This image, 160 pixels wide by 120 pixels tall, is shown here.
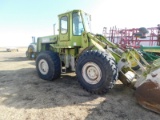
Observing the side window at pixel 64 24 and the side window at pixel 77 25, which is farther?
the side window at pixel 64 24

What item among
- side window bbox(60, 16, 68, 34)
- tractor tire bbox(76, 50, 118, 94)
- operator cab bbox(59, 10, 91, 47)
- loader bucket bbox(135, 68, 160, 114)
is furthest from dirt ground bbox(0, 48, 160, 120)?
side window bbox(60, 16, 68, 34)

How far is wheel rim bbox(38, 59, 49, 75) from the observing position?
6430mm

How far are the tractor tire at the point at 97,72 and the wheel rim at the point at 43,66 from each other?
1.89 meters

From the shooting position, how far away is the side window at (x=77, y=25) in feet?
19.6

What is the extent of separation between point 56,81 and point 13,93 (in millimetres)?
1734

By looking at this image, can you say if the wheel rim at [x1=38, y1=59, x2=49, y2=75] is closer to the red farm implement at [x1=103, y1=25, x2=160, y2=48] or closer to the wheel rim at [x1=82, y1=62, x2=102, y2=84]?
the wheel rim at [x1=82, y1=62, x2=102, y2=84]

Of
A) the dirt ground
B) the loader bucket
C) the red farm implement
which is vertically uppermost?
the red farm implement

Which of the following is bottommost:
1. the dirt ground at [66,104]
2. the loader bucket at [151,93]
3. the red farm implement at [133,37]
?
the dirt ground at [66,104]

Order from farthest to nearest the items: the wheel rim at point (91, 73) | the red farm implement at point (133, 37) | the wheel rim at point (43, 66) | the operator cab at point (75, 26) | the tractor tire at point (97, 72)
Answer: the red farm implement at point (133, 37)
the wheel rim at point (43, 66)
the operator cab at point (75, 26)
the wheel rim at point (91, 73)
the tractor tire at point (97, 72)

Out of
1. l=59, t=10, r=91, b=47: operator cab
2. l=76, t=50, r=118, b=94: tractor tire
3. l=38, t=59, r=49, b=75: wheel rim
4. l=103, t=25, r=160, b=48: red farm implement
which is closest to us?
l=76, t=50, r=118, b=94: tractor tire

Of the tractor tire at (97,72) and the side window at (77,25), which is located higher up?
the side window at (77,25)

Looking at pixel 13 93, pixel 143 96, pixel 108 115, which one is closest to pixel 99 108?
pixel 108 115

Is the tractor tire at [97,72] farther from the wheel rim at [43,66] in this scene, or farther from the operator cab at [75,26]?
the wheel rim at [43,66]

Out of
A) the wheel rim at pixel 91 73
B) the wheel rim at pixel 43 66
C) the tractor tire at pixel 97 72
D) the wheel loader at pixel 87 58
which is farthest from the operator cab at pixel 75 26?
the wheel rim at pixel 91 73
